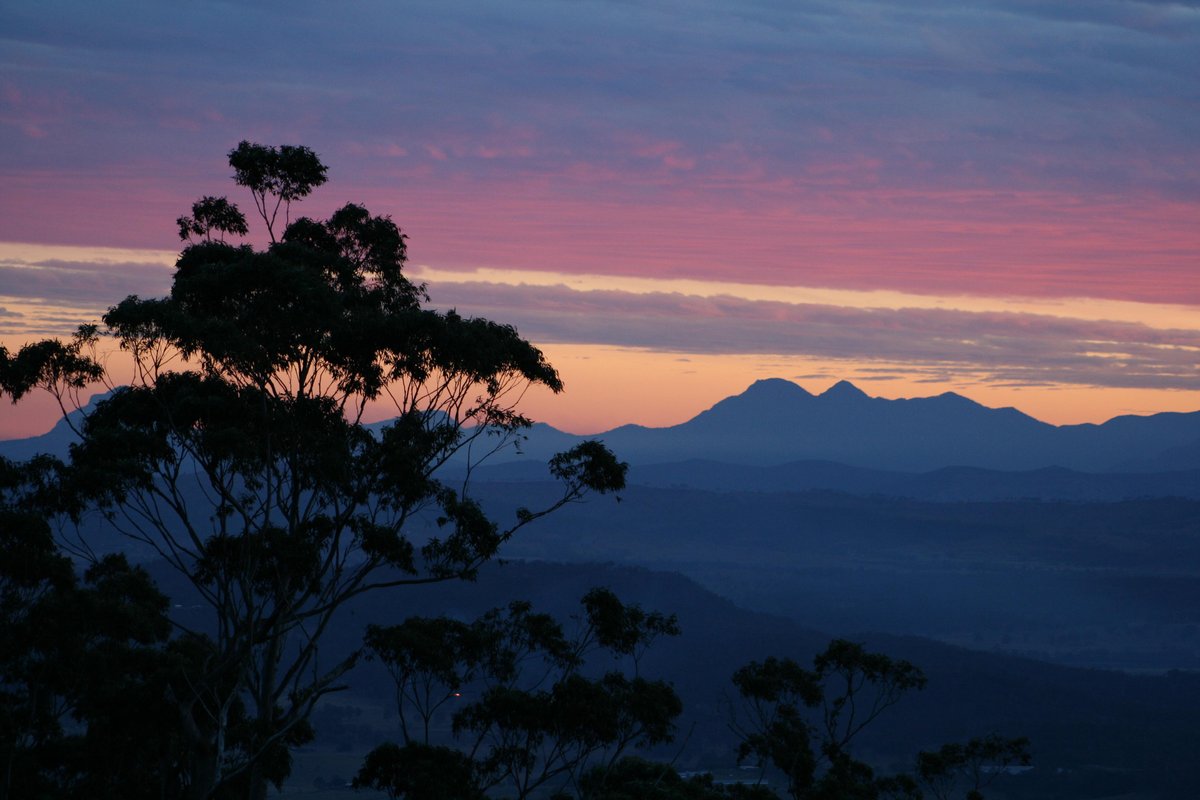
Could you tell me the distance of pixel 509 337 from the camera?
27812 millimetres

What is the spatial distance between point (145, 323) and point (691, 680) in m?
178

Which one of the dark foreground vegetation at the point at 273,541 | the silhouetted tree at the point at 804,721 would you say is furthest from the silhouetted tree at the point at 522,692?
the silhouetted tree at the point at 804,721

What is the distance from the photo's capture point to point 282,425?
1078 inches

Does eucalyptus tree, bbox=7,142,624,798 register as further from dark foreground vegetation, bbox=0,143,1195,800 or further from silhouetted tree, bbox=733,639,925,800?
silhouetted tree, bbox=733,639,925,800

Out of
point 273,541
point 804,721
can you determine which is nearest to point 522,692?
point 273,541

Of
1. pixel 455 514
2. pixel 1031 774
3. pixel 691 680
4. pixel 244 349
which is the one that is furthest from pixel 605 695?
pixel 691 680

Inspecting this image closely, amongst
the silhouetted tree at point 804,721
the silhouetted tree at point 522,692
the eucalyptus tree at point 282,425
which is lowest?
the silhouetted tree at point 804,721

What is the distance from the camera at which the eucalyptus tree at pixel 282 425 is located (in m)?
25.5

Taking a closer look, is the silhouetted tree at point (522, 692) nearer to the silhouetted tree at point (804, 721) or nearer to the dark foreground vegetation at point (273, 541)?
the dark foreground vegetation at point (273, 541)

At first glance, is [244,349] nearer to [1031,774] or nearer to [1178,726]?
[1031,774]

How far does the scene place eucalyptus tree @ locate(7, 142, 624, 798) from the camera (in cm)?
2555

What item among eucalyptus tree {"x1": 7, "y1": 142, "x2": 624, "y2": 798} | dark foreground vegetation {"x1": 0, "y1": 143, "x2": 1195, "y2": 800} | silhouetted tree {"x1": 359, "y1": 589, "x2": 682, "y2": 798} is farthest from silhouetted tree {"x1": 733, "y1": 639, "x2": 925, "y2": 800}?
eucalyptus tree {"x1": 7, "y1": 142, "x2": 624, "y2": 798}

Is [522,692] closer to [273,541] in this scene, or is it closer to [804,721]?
[273,541]

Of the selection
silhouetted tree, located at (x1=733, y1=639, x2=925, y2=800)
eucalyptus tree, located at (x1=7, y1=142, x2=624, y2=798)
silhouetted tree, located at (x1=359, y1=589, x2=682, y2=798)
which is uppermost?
eucalyptus tree, located at (x1=7, y1=142, x2=624, y2=798)
